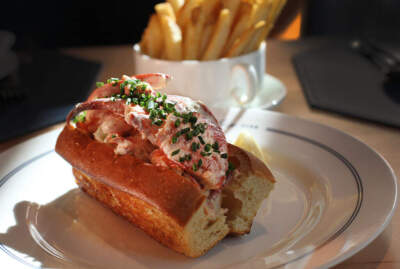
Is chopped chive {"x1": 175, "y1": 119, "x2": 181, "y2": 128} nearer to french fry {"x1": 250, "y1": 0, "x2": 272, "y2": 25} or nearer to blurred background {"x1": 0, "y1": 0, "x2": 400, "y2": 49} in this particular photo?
french fry {"x1": 250, "y1": 0, "x2": 272, "y2": 25}

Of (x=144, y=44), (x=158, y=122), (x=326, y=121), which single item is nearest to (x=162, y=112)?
(x=158, y=122)

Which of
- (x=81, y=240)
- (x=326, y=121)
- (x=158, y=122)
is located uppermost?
(x=158, y=122)

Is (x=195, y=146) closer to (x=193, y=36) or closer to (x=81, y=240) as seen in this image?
(x=81, y=240)

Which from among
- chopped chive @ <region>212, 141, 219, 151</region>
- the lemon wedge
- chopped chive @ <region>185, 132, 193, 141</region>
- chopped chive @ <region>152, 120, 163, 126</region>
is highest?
chopped chive @ <region>152, 120, 163, 126</region>

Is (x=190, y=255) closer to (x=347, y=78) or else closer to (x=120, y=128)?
(x=120, y=128)

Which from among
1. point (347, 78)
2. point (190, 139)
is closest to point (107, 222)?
point (190, 139)

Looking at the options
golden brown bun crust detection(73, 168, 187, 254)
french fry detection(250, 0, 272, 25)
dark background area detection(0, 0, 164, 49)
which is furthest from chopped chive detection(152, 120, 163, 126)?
dark background area detection(0, 0, 164, 49)
